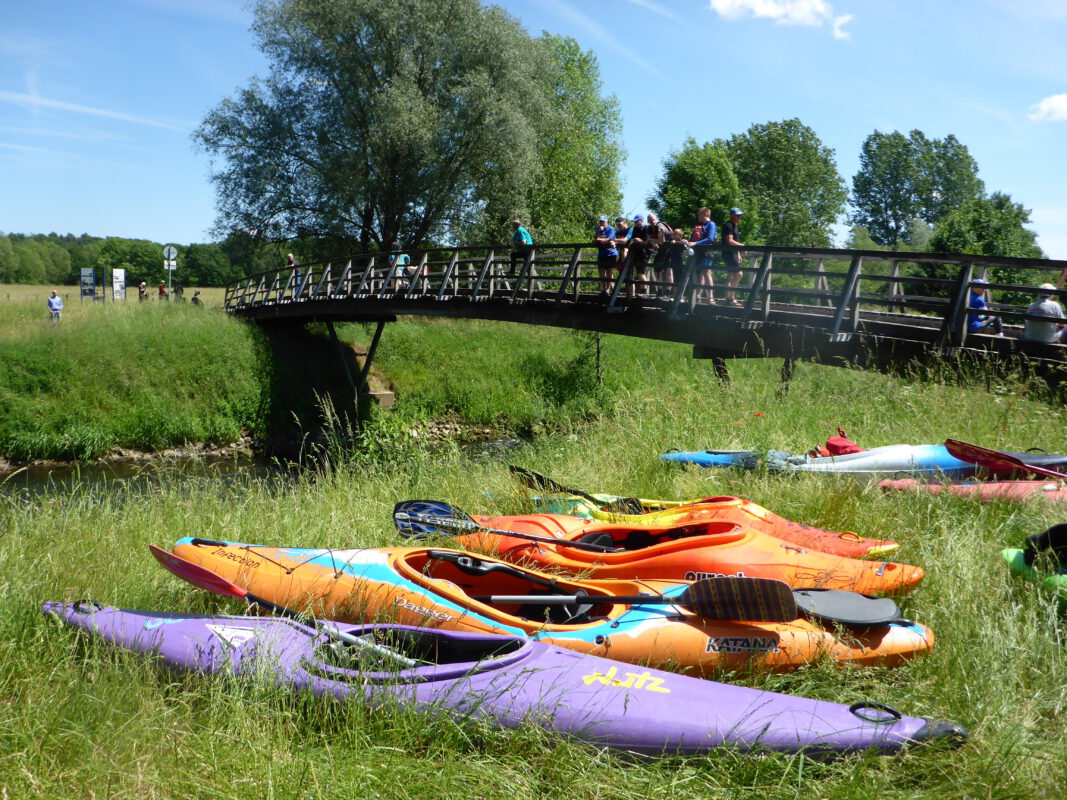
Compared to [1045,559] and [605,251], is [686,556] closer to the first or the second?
[1045,559]

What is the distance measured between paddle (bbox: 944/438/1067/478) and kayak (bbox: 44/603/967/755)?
10.3 feet

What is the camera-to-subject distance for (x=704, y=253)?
11086mm

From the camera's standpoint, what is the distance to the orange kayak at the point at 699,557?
388 centimetres

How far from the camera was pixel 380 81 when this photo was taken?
78.4 ft

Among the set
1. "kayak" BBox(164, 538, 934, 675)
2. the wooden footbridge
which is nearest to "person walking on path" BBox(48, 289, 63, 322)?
the wooden footbridge

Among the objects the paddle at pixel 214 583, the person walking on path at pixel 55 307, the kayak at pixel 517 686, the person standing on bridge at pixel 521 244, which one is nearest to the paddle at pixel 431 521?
the paddle at pixel 214 583

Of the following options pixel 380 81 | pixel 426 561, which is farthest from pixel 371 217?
pixel 426 561

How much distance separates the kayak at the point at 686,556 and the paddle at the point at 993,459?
5.55ft

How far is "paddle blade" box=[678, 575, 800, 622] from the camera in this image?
3.22 meters

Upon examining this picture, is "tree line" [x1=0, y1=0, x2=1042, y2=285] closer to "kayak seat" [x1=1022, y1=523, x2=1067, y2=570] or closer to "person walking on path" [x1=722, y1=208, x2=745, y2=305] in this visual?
"person walking on path" [x1=722, y1=208, x2=745, y2=305]

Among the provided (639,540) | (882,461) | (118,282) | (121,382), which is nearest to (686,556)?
(639,540)

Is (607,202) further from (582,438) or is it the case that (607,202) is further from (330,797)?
(330,797)

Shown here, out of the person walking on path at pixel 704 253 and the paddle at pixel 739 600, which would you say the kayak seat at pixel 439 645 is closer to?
the paddle at pixel 739 600

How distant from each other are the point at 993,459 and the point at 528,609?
130 inches
